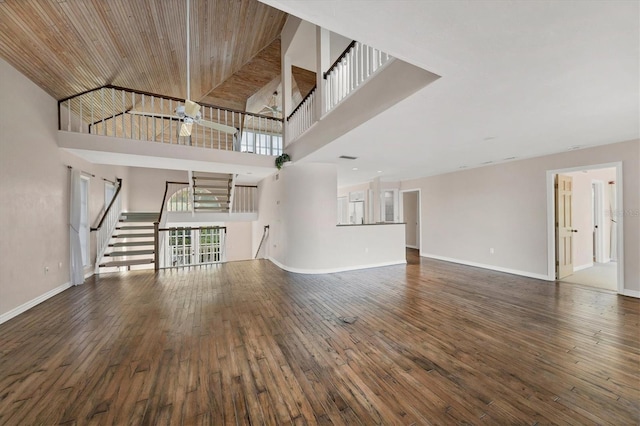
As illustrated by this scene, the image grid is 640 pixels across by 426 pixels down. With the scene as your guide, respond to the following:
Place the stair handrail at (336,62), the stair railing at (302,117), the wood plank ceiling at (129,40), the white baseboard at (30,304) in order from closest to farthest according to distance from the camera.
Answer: the wood plank ceiling at (129,40)
the white baseboard at (30,304)
the stair handrail at (336,62)
the stair railing at (302,117)

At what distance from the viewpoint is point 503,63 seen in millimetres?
1945

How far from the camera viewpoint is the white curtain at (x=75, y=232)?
4.68m

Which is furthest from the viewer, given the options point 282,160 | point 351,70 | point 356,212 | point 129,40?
point 356,212

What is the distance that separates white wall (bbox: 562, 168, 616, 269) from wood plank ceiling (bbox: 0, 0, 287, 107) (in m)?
8.23

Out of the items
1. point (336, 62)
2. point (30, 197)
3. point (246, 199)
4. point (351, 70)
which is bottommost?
point (30, 197)

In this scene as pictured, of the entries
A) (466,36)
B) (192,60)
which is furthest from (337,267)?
(192,60)

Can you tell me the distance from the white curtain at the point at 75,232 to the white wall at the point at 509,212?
8689 mm

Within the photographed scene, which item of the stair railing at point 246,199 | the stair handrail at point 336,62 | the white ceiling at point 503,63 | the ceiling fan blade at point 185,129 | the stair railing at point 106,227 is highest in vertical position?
the stair handrail at point 336,62

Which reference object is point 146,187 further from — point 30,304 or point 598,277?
point 598,277

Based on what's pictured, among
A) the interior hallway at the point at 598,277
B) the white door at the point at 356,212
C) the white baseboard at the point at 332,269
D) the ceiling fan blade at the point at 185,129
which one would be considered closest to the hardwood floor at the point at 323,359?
the interior hallway at the point at 598,277

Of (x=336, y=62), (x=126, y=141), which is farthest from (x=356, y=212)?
(x=126, y=141)

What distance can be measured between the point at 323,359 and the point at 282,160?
15.3ft

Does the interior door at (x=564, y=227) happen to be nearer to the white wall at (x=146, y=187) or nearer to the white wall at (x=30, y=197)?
the white wall at (x=30, y=197)

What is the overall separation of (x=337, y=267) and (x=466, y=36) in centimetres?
506
